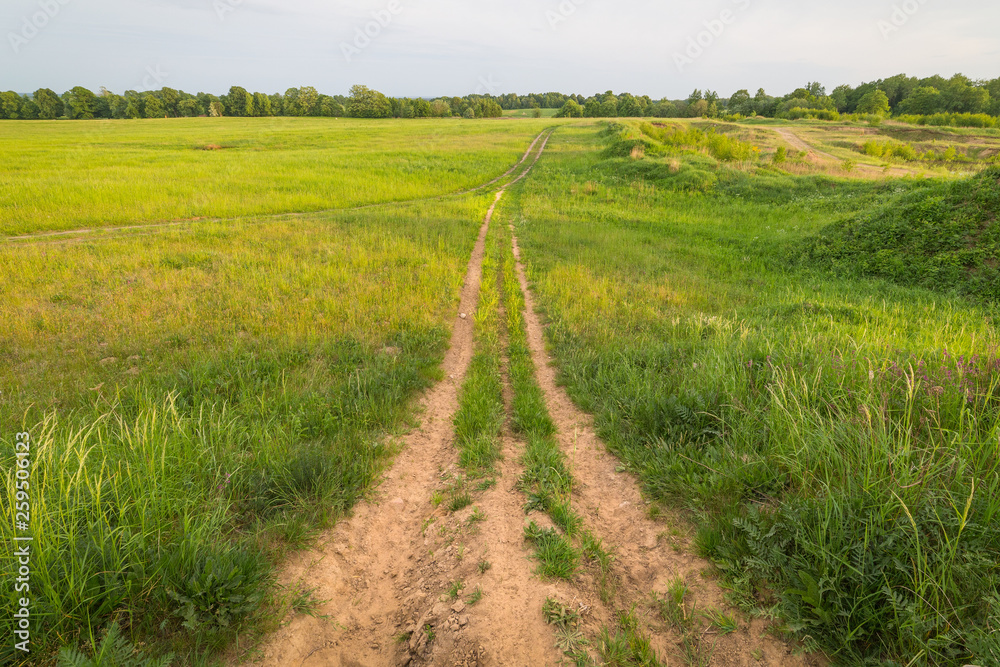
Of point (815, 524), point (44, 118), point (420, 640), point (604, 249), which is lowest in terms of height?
point (420, 640)

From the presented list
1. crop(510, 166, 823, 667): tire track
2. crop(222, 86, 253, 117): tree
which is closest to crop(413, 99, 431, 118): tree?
crop(222, 86, 253, 117): tree

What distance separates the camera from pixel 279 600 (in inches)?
123

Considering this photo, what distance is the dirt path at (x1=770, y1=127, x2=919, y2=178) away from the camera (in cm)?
2631

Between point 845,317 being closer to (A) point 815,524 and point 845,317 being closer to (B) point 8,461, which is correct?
(A) point 815,524

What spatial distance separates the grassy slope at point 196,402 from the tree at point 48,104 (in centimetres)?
10297

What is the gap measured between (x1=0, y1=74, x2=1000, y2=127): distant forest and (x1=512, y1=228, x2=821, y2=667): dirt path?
81593mm

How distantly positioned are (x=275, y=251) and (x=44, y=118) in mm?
107628

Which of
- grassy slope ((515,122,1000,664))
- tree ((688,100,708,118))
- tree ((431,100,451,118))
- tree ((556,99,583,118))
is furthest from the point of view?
tree ((556,99,583,118))

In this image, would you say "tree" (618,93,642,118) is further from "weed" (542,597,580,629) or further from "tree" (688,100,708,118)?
"weed" (542,597,580,629)

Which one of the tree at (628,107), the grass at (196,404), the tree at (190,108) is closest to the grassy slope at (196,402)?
the grass at (196,404)

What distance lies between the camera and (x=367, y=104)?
292ft

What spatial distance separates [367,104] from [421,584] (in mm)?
103069

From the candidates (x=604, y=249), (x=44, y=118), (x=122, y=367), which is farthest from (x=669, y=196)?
(x=44, y=118)

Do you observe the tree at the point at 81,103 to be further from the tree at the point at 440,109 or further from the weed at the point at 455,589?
the weed at the point at 455,589
